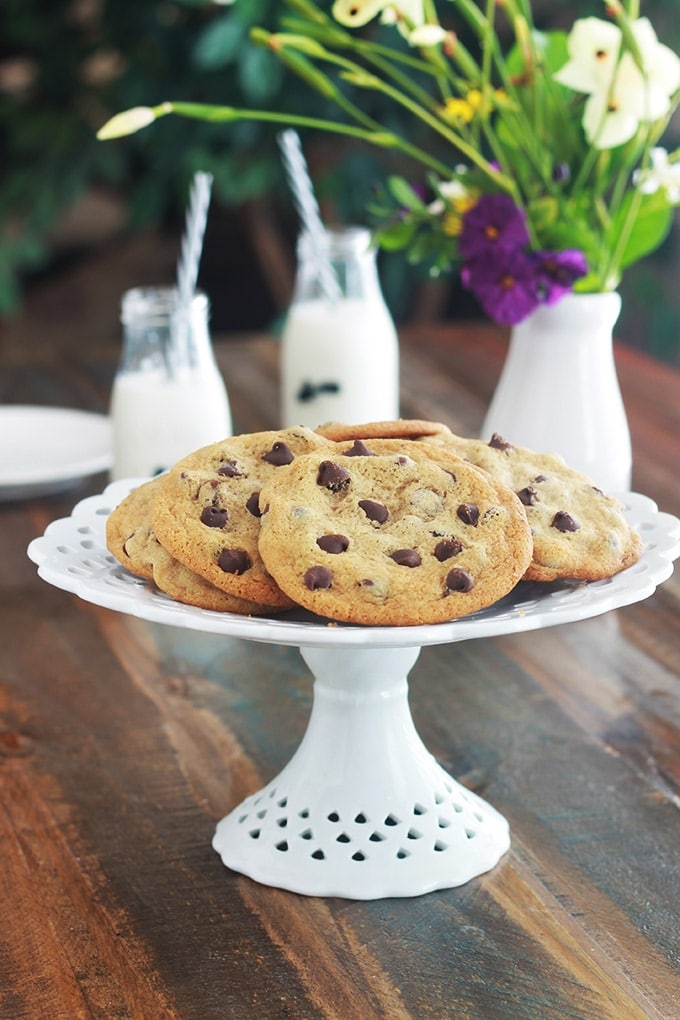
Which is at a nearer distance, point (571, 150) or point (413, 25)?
point (413, 25)

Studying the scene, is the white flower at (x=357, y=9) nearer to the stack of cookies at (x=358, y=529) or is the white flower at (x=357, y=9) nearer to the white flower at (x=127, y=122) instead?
the white flower at (x=127, y=122)

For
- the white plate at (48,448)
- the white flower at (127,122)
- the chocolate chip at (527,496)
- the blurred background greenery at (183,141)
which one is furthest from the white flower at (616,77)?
the blurred background greenery at (183,141)

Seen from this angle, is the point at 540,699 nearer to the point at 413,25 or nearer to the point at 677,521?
the point at 677,521

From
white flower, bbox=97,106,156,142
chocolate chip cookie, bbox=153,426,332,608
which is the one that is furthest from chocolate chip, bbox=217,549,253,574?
white flower, bbox=97,106,156,142

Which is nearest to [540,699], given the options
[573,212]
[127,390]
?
[573,212]

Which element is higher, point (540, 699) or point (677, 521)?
point (677, 521)

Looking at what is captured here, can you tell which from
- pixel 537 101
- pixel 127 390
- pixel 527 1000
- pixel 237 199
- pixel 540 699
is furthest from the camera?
pixel 237 199
